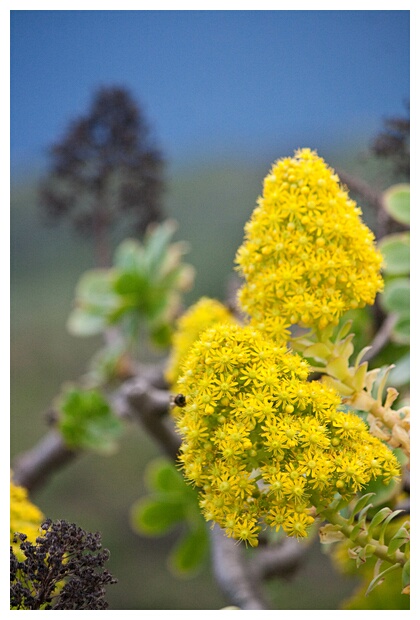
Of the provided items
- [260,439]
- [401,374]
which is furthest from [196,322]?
[260,439]

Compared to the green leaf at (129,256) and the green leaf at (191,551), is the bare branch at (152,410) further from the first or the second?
the green leaf at (129,256)

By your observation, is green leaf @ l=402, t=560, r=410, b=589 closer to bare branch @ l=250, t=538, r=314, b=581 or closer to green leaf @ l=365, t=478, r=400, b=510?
green leaf @ l=365, t=478, r=400, b=510

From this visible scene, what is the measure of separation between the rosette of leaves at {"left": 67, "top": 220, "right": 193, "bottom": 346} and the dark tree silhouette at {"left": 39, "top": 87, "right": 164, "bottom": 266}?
2.9 inches

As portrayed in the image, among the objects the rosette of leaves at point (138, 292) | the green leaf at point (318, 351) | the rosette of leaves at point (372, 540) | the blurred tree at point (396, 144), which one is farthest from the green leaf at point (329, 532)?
the rosette of leaves at point (138, 292)

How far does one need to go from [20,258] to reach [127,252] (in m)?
0.22

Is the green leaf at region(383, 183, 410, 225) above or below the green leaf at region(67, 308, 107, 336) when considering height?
below

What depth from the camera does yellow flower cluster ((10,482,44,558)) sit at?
23.8 inches

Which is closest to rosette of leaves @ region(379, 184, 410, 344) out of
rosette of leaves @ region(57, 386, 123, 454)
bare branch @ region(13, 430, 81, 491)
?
rosette of leaves @ region(57, 386, 123, 454)

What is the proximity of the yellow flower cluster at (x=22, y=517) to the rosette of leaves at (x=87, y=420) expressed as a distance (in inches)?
18.1

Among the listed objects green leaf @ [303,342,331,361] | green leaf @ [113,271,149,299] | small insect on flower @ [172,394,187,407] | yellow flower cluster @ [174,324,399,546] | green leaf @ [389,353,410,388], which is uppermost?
green leaf @ [113,271,149,299]

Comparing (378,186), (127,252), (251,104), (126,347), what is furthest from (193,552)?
(251,104)

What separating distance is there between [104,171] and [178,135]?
277 mm

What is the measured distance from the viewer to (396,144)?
0.81m

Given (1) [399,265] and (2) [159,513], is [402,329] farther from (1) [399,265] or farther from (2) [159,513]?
(2) [159,513]
